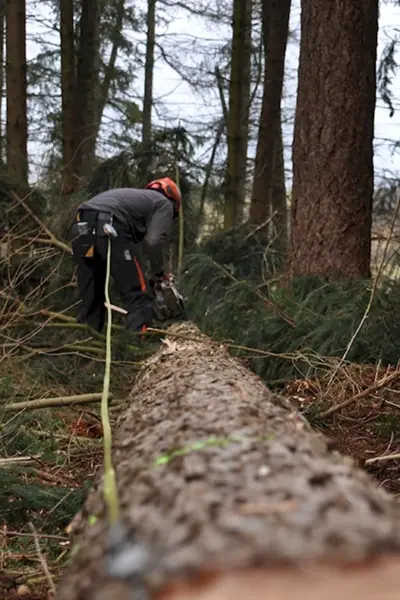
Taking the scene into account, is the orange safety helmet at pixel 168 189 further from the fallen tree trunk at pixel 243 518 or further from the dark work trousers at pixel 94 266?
the fallen tree trunk at pixel 243 518

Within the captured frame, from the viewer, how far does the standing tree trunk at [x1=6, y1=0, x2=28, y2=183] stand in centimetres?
793

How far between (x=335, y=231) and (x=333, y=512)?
14.7ft

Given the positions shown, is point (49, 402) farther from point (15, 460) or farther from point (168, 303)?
point (168, 303)

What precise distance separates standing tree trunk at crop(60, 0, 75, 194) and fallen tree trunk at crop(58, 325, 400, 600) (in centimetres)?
802

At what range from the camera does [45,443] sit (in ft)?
12.3

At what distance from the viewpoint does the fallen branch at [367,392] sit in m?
3.30

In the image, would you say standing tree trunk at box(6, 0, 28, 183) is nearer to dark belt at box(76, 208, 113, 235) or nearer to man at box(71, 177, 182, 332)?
dark belt at box(76, 208, 113, 235)

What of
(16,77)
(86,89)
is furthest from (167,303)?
(86,89)

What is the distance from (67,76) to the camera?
369 inches

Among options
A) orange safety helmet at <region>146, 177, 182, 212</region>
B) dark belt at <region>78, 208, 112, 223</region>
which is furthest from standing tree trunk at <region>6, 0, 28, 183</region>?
orange safety helmet at <region>146, 177, 182, 212</region>

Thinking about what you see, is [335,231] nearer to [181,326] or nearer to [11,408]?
[181,326]

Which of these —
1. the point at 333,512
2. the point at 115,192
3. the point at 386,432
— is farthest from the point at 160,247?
the point at 333,512

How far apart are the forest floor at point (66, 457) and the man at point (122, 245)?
1.35 meters

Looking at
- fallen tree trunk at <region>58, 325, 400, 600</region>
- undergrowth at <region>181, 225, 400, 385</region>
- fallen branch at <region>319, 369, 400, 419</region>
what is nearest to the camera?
fallen tree trunk at <region>58, 325, 400, 600</region>
